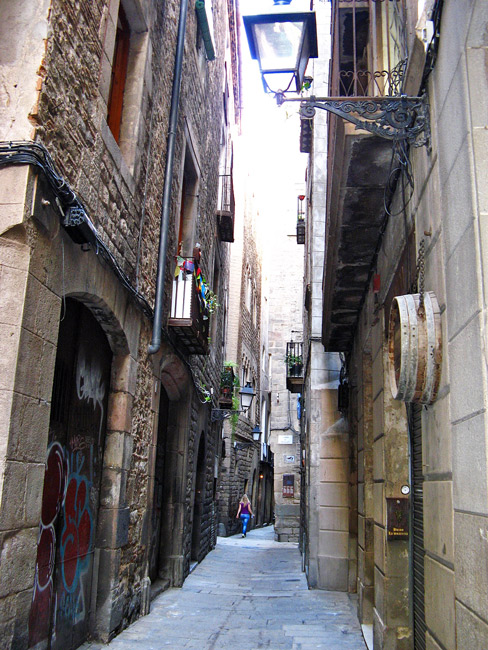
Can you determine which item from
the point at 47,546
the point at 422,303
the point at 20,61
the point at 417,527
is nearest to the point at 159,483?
the point at 47,546

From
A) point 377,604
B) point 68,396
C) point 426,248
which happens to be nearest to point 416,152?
Answer: point 426,248

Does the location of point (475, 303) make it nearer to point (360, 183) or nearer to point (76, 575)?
point (360, 183)

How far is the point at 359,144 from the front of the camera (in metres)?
4.41

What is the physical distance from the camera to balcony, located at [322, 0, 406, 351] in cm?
441

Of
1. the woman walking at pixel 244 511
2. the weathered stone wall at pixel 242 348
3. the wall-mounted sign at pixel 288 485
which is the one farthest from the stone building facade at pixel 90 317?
the woman walking at pixel 244 511

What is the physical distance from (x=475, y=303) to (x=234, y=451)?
58.3 ft

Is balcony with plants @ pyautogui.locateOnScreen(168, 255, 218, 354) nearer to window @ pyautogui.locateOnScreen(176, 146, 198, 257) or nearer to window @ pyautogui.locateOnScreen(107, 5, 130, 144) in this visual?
window @ pyautogui.locateOnScreen(176, 146, 198, 257)

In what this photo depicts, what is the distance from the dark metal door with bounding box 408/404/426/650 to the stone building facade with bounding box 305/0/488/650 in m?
0.02

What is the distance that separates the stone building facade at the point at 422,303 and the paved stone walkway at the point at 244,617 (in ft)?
1.72

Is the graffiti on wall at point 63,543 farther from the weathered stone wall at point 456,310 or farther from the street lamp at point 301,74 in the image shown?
the street lamp at point 301,74

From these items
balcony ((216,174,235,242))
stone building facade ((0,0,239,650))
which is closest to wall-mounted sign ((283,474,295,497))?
balcony ((216,174,235,242))

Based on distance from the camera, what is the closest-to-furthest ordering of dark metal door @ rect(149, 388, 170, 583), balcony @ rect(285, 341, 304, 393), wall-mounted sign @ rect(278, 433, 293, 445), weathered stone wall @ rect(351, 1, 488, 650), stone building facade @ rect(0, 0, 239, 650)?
1. weathered stone wall @ rect(351, 1, 488, 650)
2. stone building facade @ rect(0, 0, 239, 650)
3. dark metal door @ rect(149, 388, 170, 583)
4. balcony @ rect(285, 341, 304, 393)
5. wall-mounted sign @ rect(278, 433, 293, 445)

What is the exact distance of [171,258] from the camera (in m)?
7.95

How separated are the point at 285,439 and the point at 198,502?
822cm
